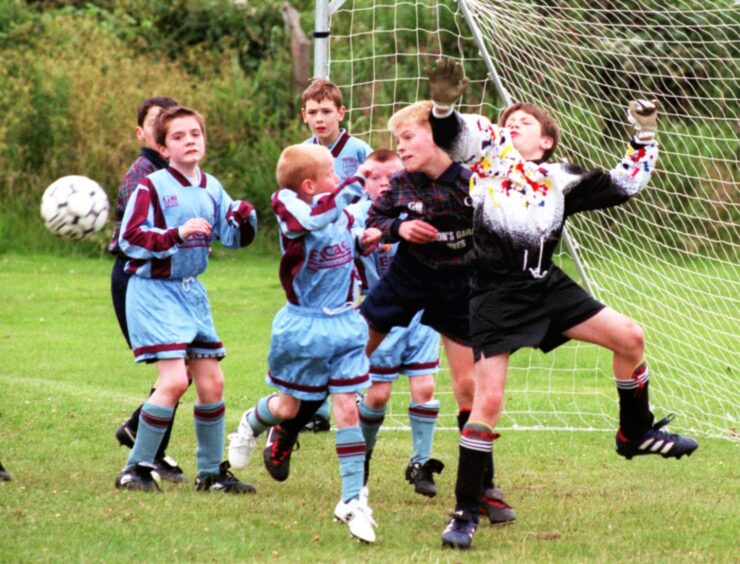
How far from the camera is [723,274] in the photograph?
8.48 metres

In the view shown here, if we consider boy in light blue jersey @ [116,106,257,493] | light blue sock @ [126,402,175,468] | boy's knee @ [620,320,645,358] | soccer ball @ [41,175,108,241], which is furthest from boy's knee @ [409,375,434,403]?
soccer ball @ [41,175,108,241]

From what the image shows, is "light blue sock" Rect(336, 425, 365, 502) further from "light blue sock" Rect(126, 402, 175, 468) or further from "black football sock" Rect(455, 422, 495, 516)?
"light blue sock" Rect(126, 402, 175, 468)

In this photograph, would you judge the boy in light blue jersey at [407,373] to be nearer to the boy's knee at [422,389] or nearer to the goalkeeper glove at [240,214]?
the boy's knee at [422,389]

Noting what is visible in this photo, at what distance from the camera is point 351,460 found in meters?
4.98

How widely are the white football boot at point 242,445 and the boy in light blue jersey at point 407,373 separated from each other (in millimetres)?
519

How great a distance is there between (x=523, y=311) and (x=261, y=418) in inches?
53.3

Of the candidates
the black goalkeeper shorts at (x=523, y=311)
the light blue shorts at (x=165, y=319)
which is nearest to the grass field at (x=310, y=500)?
the light blue shorts at (x=165, y=319)

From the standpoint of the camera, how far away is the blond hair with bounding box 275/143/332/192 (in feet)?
16.9

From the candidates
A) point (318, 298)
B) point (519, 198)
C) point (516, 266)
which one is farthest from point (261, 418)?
point (519, 198)

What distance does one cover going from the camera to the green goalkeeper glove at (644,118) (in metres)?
5.00

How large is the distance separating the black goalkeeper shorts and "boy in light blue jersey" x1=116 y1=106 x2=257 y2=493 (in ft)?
3.93

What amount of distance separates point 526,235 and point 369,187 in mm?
1118

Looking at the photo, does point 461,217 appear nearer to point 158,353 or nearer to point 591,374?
point 158,353

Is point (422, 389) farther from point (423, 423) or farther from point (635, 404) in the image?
point (635, 404)
